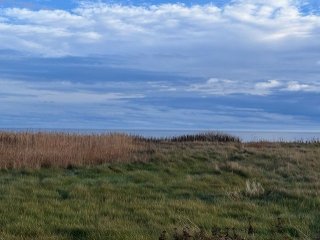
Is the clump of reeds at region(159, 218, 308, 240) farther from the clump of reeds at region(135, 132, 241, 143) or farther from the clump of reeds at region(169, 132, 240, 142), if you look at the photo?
the clump of reeds at region(169, 132, 240, 142)

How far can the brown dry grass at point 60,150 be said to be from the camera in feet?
59.0

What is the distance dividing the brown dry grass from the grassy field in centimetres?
5

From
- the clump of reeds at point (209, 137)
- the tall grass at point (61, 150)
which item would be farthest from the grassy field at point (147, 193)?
the clump of reeds at point (209, 137)

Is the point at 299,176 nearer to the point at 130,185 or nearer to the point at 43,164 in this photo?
the point at 130,185

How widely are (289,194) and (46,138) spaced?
1363 centimetres

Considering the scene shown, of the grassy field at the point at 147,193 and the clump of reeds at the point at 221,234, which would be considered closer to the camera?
the clump of reeds at the point at 221,234

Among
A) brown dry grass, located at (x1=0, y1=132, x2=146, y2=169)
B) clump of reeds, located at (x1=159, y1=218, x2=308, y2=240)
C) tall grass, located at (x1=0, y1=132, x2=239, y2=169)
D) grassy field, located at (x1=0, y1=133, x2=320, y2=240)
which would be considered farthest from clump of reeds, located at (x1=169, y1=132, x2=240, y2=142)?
clump of reeds, located at (x1=159, y1=218, x2=308, y2=240)

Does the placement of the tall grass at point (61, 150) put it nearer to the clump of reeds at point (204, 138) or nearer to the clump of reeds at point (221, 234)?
the clump of reeds at point (204, 138)

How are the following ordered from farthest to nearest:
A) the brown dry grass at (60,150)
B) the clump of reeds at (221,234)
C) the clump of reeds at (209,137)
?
the clump of reeds at (209,137) < the brown dry grass at (60,150) < the clump of reeds at (221,234)

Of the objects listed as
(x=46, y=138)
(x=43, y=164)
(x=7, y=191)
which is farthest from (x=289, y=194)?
(x=46, y=138)

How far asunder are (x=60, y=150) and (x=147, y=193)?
8.69 meters

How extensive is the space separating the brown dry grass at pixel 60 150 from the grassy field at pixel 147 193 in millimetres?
48

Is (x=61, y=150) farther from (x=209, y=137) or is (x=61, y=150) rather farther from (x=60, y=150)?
(x=209, y=137)

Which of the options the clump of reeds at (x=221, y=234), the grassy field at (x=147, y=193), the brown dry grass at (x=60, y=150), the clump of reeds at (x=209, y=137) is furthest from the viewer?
the clump of reeds at (x=209, y=137)
